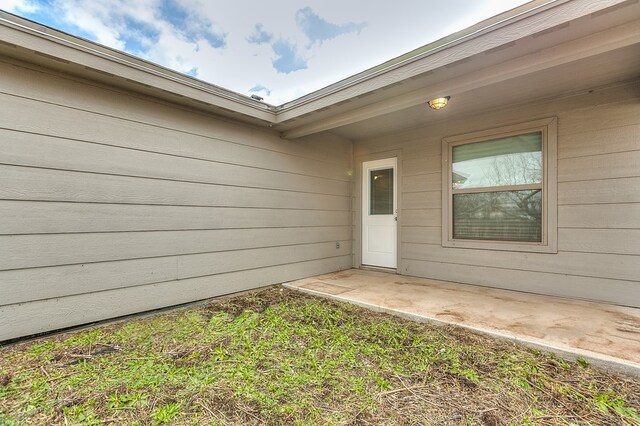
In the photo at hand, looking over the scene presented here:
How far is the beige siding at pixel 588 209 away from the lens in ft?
9.32

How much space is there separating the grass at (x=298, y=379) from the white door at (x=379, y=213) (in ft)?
7.11

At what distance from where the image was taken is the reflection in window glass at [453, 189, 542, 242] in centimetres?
339

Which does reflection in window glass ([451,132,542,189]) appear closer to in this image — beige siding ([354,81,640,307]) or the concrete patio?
beige siding ([354,81,640,307])

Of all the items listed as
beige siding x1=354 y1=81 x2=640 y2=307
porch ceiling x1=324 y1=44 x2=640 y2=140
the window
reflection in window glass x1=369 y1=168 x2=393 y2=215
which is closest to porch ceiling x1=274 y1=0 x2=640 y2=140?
porch ceiling x1=324 y1=44 x2=640 y2=140

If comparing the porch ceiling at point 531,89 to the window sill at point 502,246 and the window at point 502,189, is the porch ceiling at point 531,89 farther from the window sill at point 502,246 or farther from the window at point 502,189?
the window sill at point 502,246

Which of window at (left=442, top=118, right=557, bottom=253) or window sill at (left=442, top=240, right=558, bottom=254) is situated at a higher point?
window at (left=442, top=118, right=557, bottom=253)

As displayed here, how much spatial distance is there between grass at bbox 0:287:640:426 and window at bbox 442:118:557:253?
180 centimetres

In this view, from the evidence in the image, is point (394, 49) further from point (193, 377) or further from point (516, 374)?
point (193, 377)

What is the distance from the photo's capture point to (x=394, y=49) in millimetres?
4844

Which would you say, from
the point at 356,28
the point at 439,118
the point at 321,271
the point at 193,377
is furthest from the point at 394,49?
the point at 193,377

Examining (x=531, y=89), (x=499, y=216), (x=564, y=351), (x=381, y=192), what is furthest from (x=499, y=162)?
(x=564, y=351)

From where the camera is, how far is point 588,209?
3037 mm

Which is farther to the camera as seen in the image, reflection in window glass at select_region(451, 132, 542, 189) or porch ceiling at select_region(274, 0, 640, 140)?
reflection in window glass at select_region(451, 132, 542, 189)

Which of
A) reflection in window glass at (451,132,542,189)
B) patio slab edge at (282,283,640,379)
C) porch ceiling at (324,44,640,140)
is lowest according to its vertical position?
patio slab edge at (282,283,640,379)
